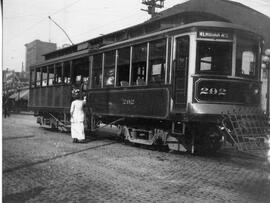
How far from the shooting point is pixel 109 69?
11.0 meters

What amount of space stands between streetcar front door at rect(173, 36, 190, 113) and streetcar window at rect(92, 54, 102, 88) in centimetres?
348

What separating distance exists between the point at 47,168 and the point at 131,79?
3.87 metres

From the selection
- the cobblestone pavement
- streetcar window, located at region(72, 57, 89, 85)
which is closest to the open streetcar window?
streetcar window, located at region(72, 57, 89, 85)

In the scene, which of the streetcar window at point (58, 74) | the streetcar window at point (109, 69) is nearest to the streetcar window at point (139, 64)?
the streetcar window at point (109, 69)

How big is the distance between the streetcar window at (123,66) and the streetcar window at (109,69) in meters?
0.30

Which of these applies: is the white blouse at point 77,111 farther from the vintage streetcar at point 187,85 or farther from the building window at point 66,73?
the building window at point 66,73

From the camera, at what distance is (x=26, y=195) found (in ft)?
16.3

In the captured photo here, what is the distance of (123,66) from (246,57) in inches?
129

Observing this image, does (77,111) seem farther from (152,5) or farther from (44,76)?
(152,5)

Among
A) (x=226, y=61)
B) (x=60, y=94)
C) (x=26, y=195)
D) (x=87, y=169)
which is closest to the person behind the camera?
(x=26, y=195)

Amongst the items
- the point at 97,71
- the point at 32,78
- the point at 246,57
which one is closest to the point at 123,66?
the point at 97,71

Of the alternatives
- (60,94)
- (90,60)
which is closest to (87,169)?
(90,60)

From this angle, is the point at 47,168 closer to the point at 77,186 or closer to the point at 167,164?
the point at 77,186

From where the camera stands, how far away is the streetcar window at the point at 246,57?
27.9 ft
